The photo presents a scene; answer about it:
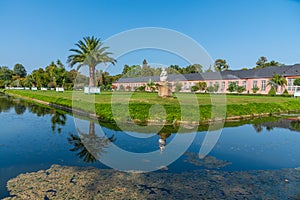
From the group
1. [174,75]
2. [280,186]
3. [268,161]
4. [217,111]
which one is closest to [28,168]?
[280,186]

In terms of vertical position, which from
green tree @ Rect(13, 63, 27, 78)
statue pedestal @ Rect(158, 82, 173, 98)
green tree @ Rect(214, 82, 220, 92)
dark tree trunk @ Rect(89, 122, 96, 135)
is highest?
green tree @ Rect(13, 63, 27, 78)

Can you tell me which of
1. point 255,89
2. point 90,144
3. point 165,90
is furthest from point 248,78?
point 90,144

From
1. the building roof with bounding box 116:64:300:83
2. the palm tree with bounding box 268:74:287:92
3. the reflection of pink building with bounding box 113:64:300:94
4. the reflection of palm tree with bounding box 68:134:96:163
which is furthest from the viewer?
the building roof with bounding box 116:64:300:83

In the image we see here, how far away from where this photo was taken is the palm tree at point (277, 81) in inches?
1644

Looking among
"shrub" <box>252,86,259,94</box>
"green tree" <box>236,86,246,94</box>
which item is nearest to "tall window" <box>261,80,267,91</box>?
"shrub" <box>252,86,259,94</box>

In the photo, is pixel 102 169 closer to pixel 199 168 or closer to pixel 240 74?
pixel 199 168

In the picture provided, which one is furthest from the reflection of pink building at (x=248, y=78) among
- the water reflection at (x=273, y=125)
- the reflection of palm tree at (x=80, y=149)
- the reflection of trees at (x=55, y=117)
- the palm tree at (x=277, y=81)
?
the reflection of palm tree at (x=80, y=149)

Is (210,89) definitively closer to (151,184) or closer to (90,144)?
(90,144)

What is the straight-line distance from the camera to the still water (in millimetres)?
6719

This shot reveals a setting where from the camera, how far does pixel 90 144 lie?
9039 mm

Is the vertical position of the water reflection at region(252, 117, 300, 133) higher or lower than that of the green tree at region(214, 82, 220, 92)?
lower

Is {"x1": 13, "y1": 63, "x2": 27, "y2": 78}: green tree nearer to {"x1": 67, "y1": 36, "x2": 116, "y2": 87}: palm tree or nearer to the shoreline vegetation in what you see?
{"x1": 67, "y1": 36, "x2": 116, "y2": 87}: palm tree

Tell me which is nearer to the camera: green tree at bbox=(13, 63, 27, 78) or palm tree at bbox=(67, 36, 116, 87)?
palm tree at bbox=(67, 36, 116, 87)

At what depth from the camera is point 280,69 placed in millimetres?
46906
